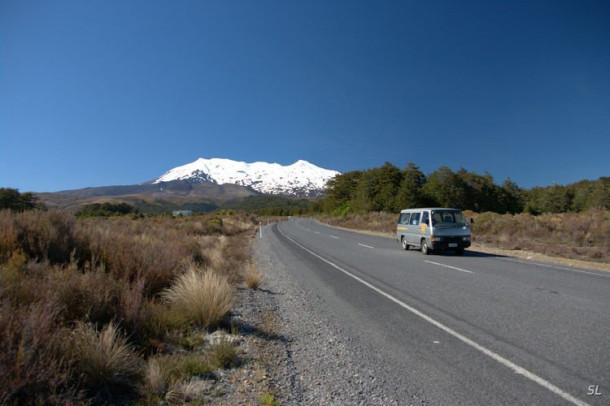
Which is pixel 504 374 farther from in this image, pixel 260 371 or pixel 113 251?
pixel 113 251

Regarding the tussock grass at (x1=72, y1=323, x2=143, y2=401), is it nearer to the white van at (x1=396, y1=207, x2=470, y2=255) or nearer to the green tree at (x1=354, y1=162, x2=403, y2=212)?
the white van at (x1=396, y1=207, x2=470, y2=255)

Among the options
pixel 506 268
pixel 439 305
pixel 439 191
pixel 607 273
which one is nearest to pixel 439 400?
pixel 439 305

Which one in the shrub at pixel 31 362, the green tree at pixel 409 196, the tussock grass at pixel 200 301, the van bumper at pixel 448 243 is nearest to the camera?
the shrub at pixel 31 362

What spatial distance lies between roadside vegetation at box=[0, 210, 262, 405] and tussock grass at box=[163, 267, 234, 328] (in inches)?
0.7

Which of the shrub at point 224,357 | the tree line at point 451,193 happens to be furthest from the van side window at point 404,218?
the tree line at point 451,193

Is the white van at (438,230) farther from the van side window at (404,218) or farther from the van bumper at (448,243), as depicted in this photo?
the van side window at (404,218)

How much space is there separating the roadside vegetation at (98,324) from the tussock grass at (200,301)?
0.02 metres

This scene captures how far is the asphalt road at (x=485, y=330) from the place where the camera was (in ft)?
11.0

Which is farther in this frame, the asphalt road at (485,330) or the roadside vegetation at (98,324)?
the asphalt road at (485,330)

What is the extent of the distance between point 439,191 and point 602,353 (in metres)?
54.0

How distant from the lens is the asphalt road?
3.35 meters

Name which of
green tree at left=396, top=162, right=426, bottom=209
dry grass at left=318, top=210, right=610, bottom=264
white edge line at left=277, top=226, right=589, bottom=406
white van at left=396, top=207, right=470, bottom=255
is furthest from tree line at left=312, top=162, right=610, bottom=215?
white edge line at left=277, top=226, right=589, bottom=406

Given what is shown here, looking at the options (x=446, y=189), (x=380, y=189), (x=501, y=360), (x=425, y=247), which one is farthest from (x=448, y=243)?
(x=446, y=189)

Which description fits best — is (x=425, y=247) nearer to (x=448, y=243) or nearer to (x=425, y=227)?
(x=425, y=227)
